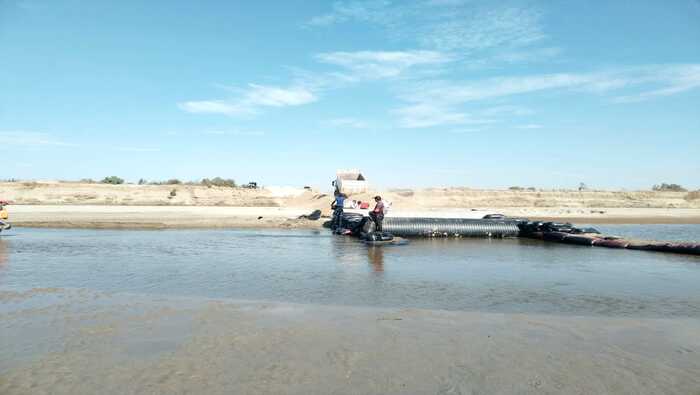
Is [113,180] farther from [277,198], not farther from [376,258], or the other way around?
[376,258]

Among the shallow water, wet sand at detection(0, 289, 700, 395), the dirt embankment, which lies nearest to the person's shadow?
the shallow water

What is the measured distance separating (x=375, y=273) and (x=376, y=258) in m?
2.34

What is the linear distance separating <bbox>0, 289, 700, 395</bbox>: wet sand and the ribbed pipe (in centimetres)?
1216

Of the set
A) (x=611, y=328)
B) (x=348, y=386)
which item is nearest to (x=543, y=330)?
(x=611, y=328)

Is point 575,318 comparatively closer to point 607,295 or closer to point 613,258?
point 607,295

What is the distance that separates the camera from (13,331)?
5.52 m

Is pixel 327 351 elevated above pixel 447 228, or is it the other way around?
pixel 447 228

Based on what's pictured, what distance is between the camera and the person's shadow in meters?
10.7

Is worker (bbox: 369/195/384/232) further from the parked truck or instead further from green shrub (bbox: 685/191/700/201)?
green shrub (bbox: 685/191/700/201)

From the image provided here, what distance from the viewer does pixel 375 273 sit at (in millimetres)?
10031

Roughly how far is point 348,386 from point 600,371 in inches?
93.8

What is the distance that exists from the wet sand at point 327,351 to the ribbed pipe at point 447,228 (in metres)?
12.2

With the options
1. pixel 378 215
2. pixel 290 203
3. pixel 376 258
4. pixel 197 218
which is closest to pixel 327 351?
pixel 376 258

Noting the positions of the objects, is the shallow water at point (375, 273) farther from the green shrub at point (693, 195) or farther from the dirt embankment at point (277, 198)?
the green shrub at point (693, 195)
